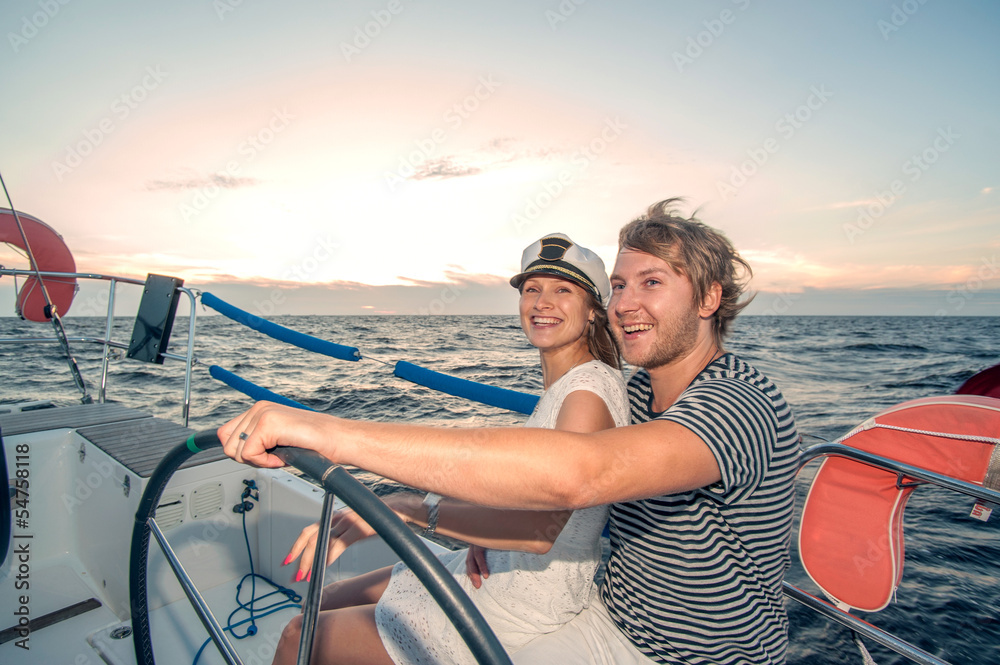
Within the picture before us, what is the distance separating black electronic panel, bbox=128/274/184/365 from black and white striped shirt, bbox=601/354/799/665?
3317 mm

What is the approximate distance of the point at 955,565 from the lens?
14.3 ft

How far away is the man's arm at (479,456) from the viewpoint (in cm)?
79

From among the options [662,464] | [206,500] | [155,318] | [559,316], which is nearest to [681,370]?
[559,316]

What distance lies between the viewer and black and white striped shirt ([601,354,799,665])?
111 centimetres

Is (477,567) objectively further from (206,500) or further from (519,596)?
(206,500)

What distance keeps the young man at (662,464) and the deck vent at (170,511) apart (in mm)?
1865

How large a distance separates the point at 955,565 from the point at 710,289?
489cm

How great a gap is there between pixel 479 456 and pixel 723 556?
698mm

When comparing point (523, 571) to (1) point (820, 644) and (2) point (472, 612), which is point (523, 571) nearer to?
(2) point (472, 612)

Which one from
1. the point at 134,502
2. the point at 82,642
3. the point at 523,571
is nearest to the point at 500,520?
the point at 523,571

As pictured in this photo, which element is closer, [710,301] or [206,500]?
[710,301]

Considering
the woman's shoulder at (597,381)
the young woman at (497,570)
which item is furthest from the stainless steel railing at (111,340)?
the woman's shoulder at (597,381)

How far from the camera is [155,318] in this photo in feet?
11.2

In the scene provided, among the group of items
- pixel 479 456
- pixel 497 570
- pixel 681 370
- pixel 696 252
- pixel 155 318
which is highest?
pixel 696 252
